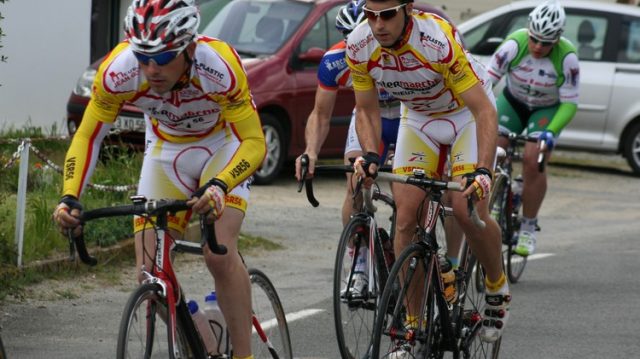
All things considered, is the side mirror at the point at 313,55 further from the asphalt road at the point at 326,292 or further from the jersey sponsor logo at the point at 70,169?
the jersey sponsor logo at the point at 70,169

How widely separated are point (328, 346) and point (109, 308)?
5.32 feet

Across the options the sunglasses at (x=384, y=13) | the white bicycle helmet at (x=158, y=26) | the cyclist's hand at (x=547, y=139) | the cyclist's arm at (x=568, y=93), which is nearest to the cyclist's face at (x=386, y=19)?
the sunglasses at (x=384, y=13)

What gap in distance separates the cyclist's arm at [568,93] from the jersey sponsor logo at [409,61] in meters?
3.97

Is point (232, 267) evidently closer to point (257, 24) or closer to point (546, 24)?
point (546, 24)

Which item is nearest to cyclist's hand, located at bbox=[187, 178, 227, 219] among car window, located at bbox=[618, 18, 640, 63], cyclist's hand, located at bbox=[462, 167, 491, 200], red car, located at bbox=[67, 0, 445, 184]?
cyclist's hand, located at bbox=[462, 167, 491, 200]

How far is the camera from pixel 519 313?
378 inches

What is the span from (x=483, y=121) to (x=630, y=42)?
12285 millimetres

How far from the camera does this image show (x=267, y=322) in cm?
661

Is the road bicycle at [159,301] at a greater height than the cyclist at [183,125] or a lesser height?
lesser

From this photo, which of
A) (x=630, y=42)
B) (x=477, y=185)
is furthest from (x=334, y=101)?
(x=630, y=42)

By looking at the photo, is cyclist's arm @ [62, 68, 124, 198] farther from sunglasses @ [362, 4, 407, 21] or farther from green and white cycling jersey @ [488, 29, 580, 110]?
green and white cycling jersey @ [488, 29, 580, 110]

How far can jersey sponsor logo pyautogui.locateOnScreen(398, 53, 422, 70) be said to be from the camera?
6.91 m

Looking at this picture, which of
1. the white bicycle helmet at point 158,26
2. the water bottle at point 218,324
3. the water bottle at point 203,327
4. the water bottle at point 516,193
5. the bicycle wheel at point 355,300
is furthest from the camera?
the water bottle at point 516,193

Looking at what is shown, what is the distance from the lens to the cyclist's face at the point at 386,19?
21.8 ft
